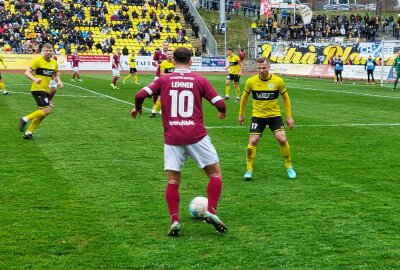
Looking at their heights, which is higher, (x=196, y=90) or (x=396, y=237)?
(x=196, y=90)

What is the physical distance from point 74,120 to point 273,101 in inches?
382

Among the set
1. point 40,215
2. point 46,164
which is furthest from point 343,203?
point 46,164

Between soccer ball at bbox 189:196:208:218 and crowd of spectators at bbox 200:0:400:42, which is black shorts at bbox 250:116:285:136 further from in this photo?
crowd of spectators at bbox 200:0:400:42

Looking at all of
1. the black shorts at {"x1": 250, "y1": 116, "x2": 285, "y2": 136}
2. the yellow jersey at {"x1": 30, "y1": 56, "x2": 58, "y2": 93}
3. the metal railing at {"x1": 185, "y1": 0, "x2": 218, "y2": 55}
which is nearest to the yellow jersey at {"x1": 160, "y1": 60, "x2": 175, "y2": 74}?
the yellow jersey at {"x1": 30, "y1": 56, "x2": 58, "y2": 93}

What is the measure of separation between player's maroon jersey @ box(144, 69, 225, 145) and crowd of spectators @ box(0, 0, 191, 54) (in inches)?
1746

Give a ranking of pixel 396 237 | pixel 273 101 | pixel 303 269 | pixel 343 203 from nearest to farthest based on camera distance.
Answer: pixel 303 269 < pixel 396 237 < pixel 343 203 < pixel 273 101

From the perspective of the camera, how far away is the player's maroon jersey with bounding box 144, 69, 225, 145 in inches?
285

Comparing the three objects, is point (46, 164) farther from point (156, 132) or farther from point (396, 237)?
point (396, 237)

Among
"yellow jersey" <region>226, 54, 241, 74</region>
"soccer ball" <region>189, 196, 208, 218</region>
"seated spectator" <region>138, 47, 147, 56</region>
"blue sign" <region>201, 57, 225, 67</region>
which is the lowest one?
"blue sign" <region>201, 57, 225, 67</region>

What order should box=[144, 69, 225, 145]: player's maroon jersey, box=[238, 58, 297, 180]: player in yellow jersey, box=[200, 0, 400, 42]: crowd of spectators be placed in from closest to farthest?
box=[144, 69, 225, 145]: player's maroon jersey
box=[238, 58, 297, 180]: player in yellow jersey
box=[200, 0, 400, 42]: crowd of spectators

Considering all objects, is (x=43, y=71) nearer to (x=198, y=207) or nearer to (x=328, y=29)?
(x=198, y=207)

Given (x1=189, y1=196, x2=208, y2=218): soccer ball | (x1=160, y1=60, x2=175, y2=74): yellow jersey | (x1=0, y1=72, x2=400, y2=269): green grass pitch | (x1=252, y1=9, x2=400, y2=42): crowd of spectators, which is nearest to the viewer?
(x1=0, y1=72, x2=400, y2=269): green grass pitch

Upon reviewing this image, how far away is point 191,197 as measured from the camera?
929 cm

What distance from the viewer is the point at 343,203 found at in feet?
28.9
